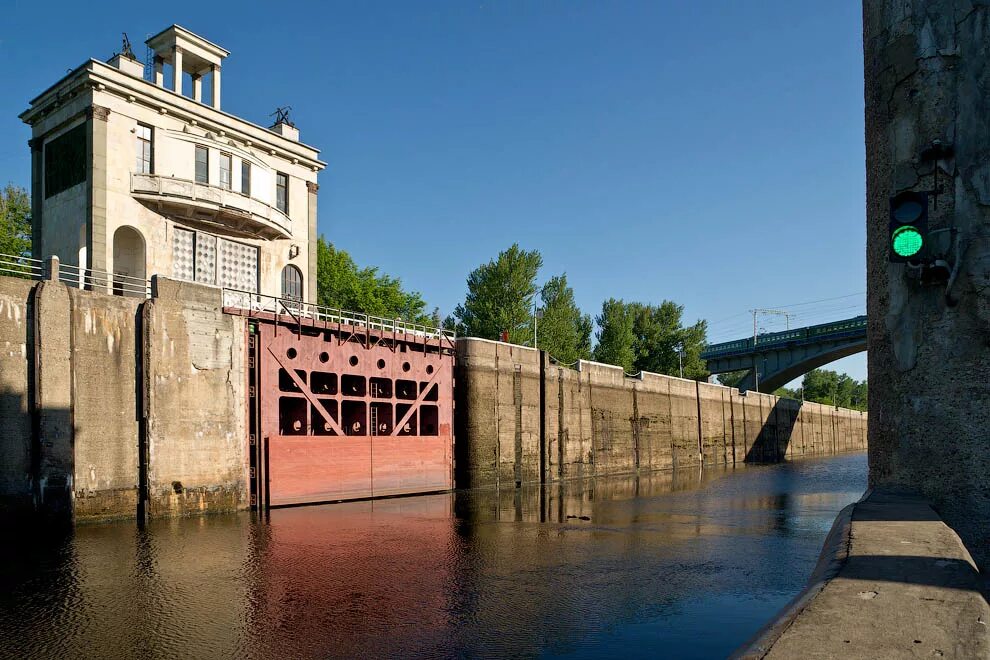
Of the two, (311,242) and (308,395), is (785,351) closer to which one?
(311,242)

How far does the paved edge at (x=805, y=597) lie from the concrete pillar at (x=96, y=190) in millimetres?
30704

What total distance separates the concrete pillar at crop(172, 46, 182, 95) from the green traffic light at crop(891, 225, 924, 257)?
34.4 metres

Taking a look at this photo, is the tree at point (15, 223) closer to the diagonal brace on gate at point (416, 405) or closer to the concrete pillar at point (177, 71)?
the concrete pillar at point (177, 71)

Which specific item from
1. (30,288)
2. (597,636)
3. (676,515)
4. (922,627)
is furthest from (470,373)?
(922,627)

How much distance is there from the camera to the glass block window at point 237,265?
114 feet

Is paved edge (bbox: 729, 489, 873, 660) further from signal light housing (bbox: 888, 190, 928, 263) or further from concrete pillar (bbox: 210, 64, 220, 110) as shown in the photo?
concrete pillar (bbox: 210, 64, 220, 110)

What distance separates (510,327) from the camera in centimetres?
6462

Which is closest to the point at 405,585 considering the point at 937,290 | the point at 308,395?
the point at 937,290

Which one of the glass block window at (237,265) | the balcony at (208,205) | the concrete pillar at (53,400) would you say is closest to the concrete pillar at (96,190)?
the balcony at (208,205)

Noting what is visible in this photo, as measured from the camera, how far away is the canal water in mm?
11469

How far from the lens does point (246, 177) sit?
35250 millimetres

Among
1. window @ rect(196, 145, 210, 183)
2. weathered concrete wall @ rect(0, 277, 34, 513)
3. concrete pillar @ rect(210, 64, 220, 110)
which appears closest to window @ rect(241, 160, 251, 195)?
window @ rect(196, 145, 210, 183)

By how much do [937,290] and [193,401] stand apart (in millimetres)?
24343

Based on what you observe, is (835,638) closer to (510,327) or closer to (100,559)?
(100,559)
